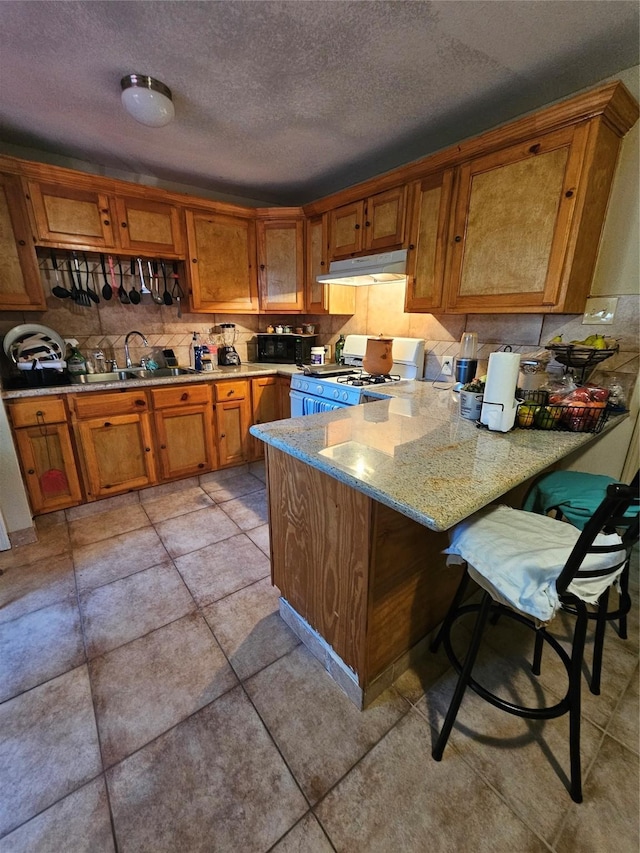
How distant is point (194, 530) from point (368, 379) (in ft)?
5.27

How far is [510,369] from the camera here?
1.30m

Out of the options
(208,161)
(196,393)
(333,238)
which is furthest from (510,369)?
(208,161)

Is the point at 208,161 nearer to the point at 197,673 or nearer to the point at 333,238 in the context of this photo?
the point at 333,238

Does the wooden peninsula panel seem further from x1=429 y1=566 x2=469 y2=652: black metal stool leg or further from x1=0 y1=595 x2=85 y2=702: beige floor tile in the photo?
x1=0 y1=595 x2=85 y2=702: beige floor tile

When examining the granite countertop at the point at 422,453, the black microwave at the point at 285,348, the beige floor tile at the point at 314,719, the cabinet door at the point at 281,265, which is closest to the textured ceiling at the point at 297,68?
the cabinet door at the point at 281,265

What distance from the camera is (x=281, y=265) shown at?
3154 millimetres

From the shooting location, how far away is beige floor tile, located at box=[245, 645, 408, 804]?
3.67 feet

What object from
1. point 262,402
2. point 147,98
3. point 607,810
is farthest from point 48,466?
point 607,810

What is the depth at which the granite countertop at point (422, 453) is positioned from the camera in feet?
2.91

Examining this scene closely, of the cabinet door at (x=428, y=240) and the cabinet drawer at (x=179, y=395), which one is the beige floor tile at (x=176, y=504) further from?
the cabinet door at (x=428, y=240)

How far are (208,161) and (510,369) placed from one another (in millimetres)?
2626

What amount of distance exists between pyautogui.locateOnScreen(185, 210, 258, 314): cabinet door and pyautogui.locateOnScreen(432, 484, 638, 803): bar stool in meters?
2.75

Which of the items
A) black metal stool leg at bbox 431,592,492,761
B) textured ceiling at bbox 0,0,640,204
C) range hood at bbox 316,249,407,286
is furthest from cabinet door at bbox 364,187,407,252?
black metal stool leg at bbox 431,592,492,761

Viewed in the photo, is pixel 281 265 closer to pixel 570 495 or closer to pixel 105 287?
pixel 105 287
